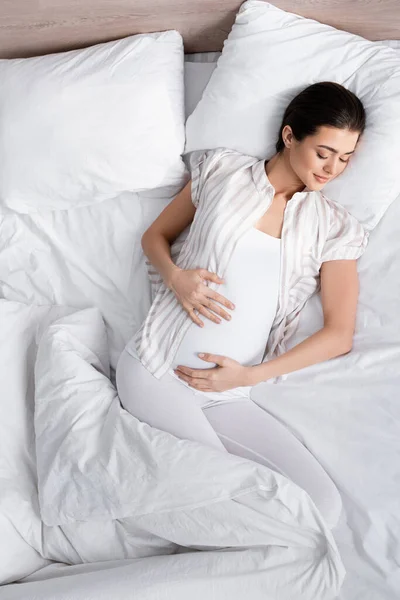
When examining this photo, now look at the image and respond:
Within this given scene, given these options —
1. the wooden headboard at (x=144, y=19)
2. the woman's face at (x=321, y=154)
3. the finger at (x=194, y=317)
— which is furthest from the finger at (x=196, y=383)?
the wooden headboard at (x=144, y=19)

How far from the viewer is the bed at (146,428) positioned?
1.26 m

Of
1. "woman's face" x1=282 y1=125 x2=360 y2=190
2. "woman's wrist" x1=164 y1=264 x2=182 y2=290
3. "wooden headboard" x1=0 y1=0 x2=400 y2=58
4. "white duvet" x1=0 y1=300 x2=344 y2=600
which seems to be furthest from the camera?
"wooden headboard" x1=0 y1=0 x2=400 y2=58

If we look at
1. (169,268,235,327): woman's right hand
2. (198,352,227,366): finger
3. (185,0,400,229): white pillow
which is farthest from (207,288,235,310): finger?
(185,0,400,229): white pillow

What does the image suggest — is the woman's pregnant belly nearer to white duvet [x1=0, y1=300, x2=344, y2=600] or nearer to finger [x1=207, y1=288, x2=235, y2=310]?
Answer: finger [x1=207, y1=288, x2=235, y2=310]

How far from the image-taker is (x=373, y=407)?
1410 mm

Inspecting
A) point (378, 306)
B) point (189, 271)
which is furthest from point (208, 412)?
point (378, 306)

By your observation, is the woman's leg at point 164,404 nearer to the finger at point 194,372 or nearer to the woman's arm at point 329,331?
the finger at point 194,372

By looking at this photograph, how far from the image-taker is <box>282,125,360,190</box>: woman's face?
1380 millimetres

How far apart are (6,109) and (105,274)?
466 mm

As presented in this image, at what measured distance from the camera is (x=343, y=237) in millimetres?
1448

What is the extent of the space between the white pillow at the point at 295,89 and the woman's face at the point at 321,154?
0.24 feet

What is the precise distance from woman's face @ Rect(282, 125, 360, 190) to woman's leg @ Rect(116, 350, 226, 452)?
0.53 m

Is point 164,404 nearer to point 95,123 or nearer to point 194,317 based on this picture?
point 194,317

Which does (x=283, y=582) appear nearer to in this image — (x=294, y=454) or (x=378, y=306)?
(x=294, y=454)
